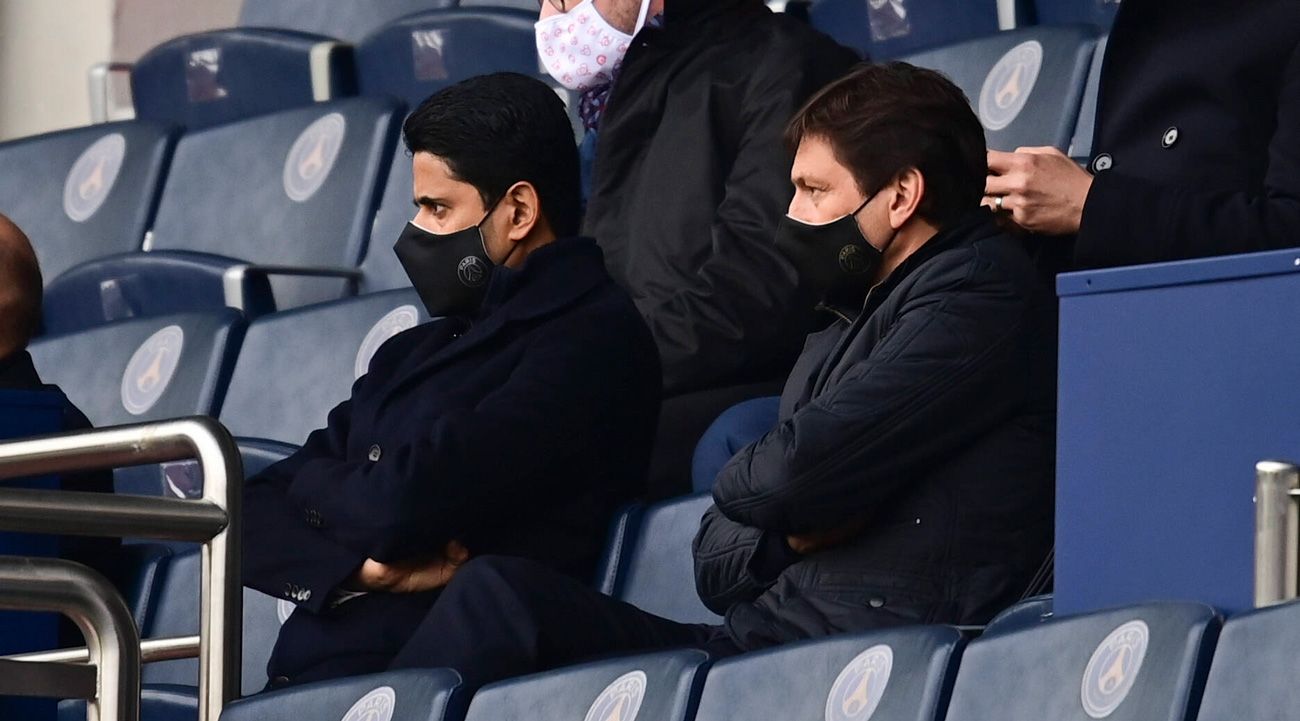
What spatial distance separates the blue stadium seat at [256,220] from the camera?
2.92 metres

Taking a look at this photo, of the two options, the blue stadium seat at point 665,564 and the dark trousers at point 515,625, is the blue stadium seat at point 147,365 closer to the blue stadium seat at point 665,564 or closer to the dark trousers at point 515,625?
the blue stadium seat at point 665,564

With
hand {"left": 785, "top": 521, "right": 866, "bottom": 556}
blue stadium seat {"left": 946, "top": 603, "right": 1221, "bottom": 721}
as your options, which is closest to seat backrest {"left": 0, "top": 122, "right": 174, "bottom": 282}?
hand {"left": 785, "top": 521, "right": 866, "bottom": 556}

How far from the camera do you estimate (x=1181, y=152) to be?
157 cm

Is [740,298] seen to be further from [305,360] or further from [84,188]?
[84,188]

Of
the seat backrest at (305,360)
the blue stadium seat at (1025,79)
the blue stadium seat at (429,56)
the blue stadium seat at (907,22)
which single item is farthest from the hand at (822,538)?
the blue stadium seat at (429,56)

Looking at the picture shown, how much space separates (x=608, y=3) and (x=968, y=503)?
3.29 feet

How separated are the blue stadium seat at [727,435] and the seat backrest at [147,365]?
0.88 metres

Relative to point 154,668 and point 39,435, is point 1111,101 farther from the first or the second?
point 154,668

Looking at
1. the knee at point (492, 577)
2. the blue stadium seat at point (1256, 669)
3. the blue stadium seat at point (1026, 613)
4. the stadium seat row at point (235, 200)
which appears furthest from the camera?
the stadium seat row at point (235, 200)

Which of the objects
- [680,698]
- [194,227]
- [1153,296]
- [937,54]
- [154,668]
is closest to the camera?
[1153,296]

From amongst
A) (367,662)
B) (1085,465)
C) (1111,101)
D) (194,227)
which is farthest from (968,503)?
(194,227)

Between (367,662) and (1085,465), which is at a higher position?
(1085,465)

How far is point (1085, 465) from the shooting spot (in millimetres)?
1263

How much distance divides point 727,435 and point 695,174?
1.26 ft
